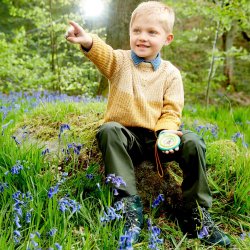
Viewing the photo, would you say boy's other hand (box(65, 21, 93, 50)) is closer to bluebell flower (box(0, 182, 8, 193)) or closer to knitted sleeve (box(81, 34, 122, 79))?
knitted sleeve (box(81, 34, 122, 79))

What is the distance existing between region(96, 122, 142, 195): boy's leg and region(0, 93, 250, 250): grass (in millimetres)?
159

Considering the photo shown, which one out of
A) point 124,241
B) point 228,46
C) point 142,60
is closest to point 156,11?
point 142,60

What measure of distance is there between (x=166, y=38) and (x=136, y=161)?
102 centimetres

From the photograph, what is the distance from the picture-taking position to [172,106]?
9.21ft

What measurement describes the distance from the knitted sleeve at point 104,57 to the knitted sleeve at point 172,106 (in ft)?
1.50

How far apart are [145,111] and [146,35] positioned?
1.89 feet

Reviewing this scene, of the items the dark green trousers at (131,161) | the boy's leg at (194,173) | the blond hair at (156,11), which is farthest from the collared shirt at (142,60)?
the boy's leg at (194,173)

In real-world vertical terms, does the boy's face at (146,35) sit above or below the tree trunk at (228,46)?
above

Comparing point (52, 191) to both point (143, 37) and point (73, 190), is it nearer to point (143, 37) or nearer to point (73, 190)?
point (73, 190)

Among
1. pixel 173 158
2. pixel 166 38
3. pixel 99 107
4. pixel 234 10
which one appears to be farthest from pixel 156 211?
pixel 234 10

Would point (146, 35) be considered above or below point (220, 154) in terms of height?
above

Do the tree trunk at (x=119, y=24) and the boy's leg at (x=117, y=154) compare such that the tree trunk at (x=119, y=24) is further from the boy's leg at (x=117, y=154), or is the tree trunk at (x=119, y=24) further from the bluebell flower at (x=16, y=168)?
the bluebell flower at (x=16, y=168)

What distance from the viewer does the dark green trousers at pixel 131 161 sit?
2.31m

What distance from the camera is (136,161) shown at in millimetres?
2811
